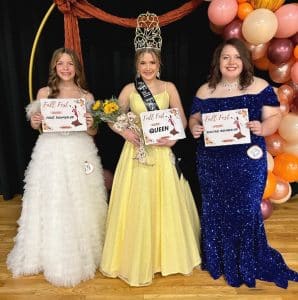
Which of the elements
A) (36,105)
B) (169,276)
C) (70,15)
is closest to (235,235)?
(169,276)

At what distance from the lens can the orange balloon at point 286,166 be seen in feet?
9.96

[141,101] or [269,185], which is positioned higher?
[141,101]

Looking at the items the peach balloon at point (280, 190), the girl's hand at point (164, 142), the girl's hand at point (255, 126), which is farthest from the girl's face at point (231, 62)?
the peach balloon at point (280, 190)

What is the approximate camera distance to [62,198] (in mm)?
2484

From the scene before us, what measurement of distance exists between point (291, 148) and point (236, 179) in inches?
35.5

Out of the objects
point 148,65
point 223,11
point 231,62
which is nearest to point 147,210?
point 148,65

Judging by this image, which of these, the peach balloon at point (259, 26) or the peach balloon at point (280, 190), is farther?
the peach balloon at point (280, 190)

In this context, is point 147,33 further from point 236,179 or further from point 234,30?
point 236,179

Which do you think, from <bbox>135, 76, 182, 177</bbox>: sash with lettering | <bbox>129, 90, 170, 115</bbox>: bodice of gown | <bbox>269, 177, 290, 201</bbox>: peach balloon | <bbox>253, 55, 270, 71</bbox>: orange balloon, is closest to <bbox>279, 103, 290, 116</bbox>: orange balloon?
<bbox>253, 55, 270, 71</bbox>: orange balloon

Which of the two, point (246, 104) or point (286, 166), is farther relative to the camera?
point (286, 166)

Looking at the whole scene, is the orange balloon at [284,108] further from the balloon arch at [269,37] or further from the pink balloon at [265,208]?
the pink balloon at [265,208]

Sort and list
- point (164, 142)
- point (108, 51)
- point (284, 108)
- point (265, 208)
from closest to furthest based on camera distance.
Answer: point (164, 142) → point (284, 108) → point (265, 208) → point (108, 51)

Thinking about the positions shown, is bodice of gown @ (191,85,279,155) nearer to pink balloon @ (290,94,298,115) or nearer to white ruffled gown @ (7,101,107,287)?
pink balloon @ (290,94,298,115)

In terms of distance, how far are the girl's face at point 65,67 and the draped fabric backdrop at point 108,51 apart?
0.80 meters
